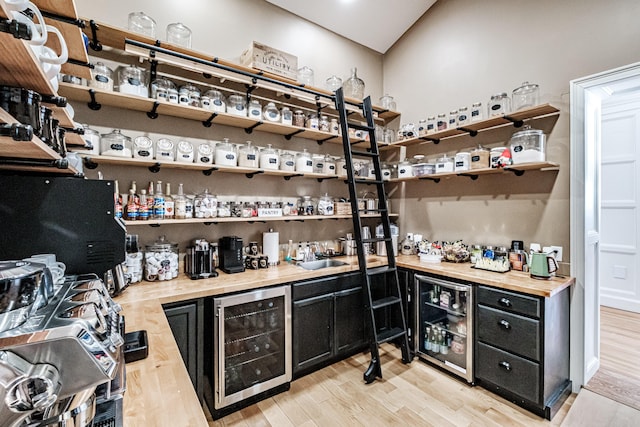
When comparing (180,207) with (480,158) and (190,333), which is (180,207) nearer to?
(190,333)

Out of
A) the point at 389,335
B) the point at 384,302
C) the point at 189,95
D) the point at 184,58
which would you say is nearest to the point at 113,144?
the point at 189,95

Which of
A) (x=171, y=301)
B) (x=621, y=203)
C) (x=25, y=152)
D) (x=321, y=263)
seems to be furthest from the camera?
(x=621, y=203)

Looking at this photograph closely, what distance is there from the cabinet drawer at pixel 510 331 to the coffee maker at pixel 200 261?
208cm

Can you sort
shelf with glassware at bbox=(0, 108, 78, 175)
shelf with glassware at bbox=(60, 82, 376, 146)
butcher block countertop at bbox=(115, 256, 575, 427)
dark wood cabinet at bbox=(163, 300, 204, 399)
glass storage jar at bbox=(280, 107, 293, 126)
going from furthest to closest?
glass storage jar at bbox=(280, 107, 293, 126), shelf with glassware at bbox=(60, 82, 376, 146), dark wood cabinet at bbox=(163, 300, 204, 399), butcher block countertop at bbox=(115, 256, 575, 427), shelf with glassware at bbox=(0, 108, 78, 175)

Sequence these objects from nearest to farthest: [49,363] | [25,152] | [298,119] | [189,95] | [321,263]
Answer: [49,363] < [25,152] < [189,95] < [298,119] < [321,263]

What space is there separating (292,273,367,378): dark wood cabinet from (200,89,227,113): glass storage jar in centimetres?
155

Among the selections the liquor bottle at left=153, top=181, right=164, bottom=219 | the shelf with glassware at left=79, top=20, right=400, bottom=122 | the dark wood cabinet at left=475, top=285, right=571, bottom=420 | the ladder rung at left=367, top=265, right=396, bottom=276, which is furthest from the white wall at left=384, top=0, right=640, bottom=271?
the liquor bottle at left=153, top=181, right=164, bottom=219

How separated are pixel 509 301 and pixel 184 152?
2619 mm

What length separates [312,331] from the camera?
247 centimetres

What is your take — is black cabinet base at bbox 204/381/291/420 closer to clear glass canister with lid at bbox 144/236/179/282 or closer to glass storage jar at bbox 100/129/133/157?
clear glass canister with lid at bbox 144/236/179/282

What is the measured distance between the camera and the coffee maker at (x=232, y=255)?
2.44m

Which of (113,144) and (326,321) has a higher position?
(113,144)

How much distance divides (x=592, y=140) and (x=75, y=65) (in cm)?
346

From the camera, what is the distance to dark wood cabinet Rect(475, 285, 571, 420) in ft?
6.67
